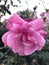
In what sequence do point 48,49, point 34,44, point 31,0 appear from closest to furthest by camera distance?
point 34,44 → point 48,49 → point 31,0

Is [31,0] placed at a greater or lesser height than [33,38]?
lesser

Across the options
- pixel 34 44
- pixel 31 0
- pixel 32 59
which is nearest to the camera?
pixel 34 44

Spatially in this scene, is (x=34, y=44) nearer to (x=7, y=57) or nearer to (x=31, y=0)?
(x=7, y=57)

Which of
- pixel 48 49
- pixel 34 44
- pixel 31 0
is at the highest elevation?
pixel 34 44

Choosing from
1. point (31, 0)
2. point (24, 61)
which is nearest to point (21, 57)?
point (24, 61)

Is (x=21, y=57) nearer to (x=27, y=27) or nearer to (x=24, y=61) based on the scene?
(x=24, y=61)

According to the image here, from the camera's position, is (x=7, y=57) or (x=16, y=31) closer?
(x=16, y=31)

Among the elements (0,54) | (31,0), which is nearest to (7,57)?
(0,54)
